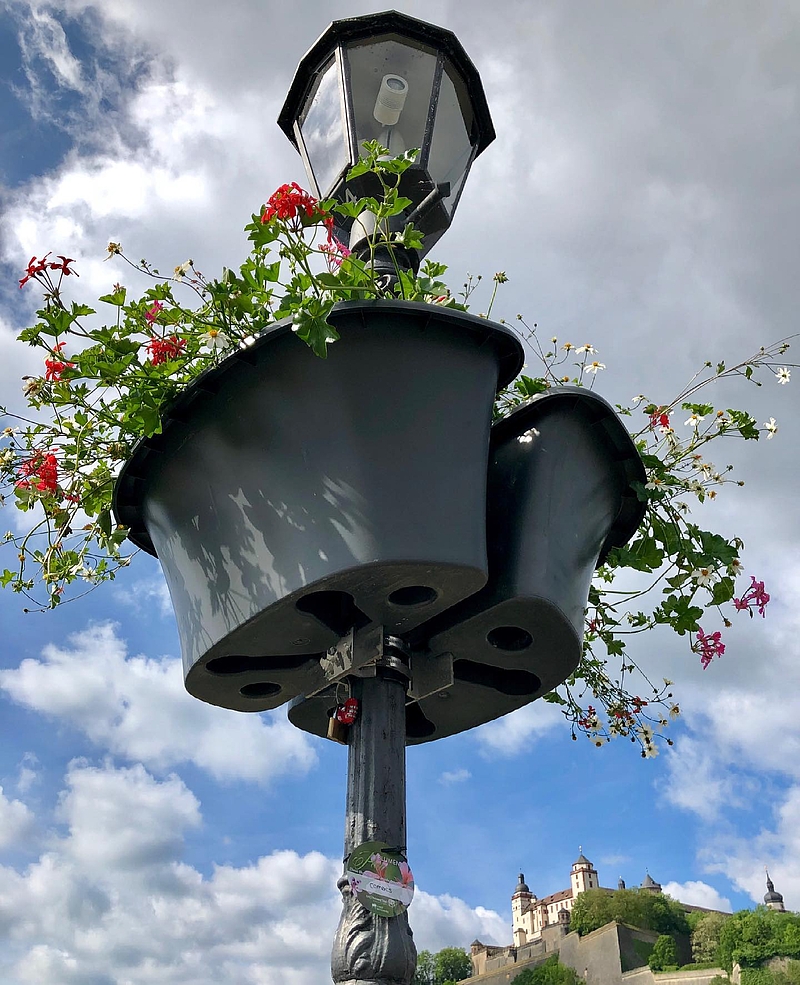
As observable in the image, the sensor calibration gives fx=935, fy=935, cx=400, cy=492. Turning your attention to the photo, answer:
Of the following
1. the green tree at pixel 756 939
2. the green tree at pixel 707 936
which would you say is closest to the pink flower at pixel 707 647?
the green tree at pixel 756 939

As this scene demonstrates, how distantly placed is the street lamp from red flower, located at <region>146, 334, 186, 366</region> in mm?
865

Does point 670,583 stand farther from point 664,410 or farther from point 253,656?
point 253,656

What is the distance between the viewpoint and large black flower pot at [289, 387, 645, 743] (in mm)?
2371

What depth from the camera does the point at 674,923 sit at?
5584 centimetres

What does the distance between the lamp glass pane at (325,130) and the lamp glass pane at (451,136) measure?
30cm

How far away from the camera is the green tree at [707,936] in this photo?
52.9 meters

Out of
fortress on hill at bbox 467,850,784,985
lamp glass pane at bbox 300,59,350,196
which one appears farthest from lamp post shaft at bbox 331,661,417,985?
fortress on hill at bbox 467,850,784,985

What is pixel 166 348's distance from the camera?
2369mm

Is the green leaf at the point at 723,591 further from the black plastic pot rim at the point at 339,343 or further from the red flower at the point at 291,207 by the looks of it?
the red flower at the point at 291,207

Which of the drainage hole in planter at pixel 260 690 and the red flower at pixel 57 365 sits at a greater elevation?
the red flower at pixel 57 365

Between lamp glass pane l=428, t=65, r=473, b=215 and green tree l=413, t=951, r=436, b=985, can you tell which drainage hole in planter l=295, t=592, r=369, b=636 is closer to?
lamp glass pane l=428, t=65, r=473, b=215

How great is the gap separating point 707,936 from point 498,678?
59.3 meters

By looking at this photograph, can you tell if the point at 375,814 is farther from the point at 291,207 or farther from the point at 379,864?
the point at 291,207

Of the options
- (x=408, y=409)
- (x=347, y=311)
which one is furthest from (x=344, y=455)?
(x=347, y=311)
